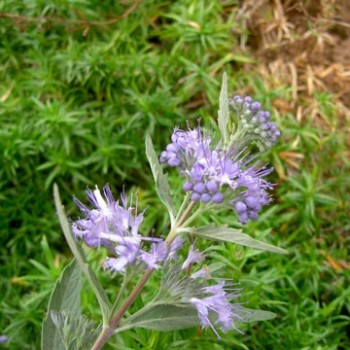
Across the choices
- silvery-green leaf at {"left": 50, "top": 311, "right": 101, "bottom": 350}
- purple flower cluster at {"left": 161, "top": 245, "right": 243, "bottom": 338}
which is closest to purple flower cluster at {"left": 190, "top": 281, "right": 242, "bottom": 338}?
purple flower cluster at {"left": 161, "top": 245, "right": 243, "bottom": 338}

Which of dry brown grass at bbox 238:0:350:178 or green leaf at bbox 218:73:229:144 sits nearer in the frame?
green leaf at bbox 218:73:229:144

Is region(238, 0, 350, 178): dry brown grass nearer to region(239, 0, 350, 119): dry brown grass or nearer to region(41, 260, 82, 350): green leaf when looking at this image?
region(239, 0, 350, 119): dry brown grass

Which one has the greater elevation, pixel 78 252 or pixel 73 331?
pixel 78 252

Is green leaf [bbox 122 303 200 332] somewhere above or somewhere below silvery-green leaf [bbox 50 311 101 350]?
above

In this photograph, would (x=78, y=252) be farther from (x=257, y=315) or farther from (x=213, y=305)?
(x=257, y=315)

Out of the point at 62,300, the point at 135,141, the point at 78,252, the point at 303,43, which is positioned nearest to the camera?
the point at 78,252

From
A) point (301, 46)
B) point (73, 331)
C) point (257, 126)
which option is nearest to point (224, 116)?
point (257, 126)

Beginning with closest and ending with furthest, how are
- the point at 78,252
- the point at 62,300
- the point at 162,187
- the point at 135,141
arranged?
the point at 78,252, the point at 162,187, the point at 62,300, the point at 135,141
